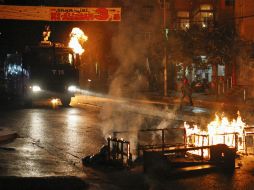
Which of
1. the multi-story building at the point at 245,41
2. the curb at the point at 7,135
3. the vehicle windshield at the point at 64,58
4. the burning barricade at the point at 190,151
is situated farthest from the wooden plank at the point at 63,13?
the burning barricade at the point at 190,151

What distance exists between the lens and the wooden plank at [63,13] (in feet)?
106

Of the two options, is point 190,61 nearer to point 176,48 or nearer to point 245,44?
point 176,48

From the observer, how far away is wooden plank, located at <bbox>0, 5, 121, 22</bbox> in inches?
1267

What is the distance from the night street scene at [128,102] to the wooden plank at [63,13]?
70 mm

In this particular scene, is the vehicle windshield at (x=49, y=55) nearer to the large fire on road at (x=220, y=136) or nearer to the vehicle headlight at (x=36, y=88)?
the vehicle headlight at (x=36, y=88)

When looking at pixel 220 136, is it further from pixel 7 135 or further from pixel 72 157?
pixel 7 135

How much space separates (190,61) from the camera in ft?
126

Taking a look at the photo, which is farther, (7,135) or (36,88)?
(36,88)

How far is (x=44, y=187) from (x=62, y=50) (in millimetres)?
17982

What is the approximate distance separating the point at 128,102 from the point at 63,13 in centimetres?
864

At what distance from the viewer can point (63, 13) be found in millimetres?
33000

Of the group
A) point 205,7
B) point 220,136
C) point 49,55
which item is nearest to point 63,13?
point 49,55

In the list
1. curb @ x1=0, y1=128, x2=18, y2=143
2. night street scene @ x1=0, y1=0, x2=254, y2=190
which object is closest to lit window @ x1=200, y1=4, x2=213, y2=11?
night street scene @ x1=0, y1=0, x2=254, y2=190

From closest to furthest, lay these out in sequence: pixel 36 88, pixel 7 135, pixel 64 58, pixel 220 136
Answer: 1. pixel 220 136
2. pixel 7 135
3. pixel 36 88
4. pixel 64 58
